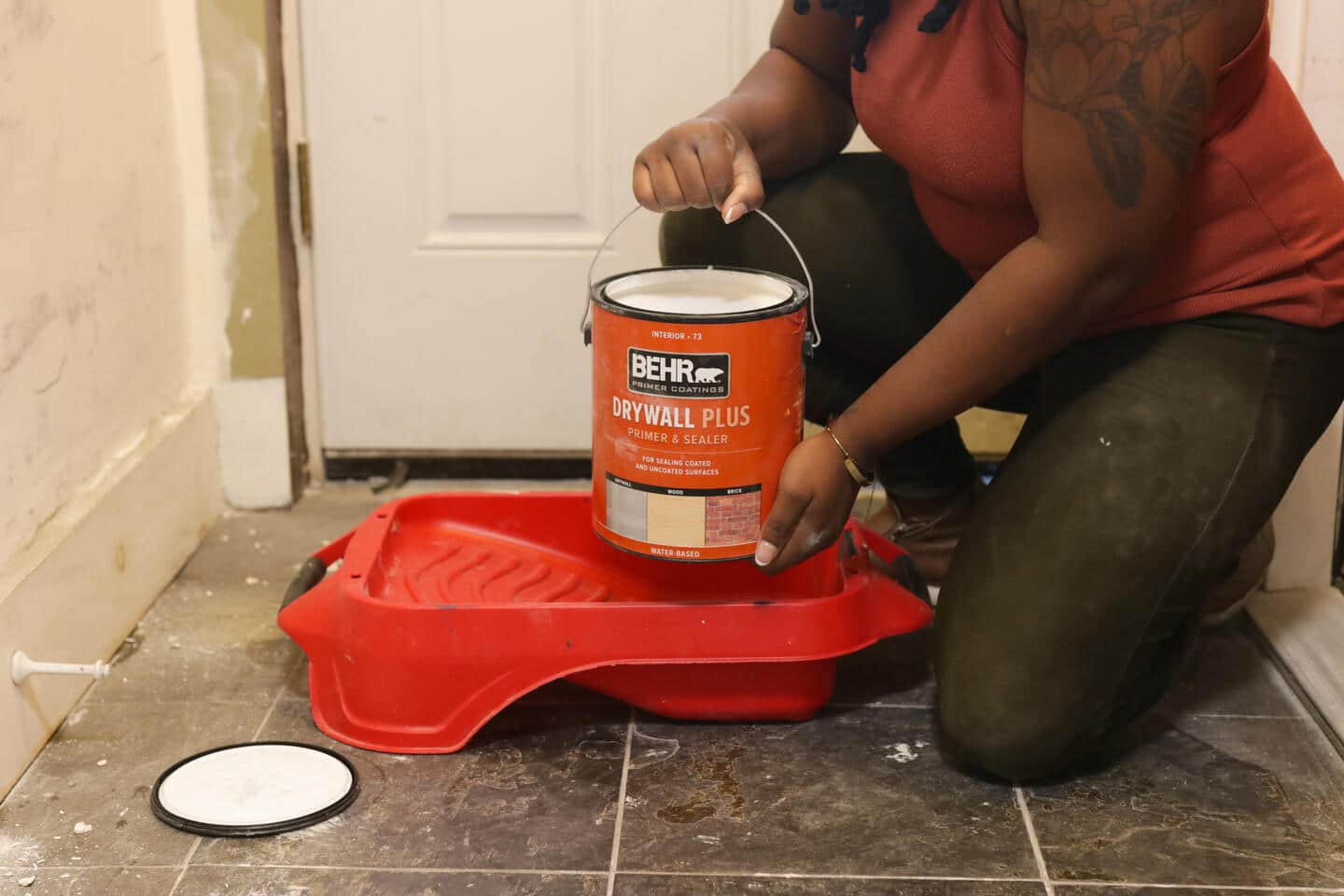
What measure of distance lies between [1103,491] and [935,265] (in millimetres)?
363

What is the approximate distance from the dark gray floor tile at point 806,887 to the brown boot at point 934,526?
56 cm

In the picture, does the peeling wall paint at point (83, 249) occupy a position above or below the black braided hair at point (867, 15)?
below

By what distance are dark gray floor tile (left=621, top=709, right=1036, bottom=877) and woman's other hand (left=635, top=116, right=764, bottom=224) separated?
522 millimetres

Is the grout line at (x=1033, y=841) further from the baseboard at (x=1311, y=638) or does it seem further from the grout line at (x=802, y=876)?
the baseboard at (x=1311, y=638)

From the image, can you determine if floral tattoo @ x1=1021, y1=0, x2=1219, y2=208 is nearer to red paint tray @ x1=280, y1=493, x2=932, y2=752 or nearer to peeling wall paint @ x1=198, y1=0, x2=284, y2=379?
red paint tray @ x1=280, y1=493, x2=932, y2=752

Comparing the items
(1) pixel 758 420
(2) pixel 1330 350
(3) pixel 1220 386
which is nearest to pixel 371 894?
(1) pixel 758 420

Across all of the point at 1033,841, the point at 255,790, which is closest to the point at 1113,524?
the point at 1033,841

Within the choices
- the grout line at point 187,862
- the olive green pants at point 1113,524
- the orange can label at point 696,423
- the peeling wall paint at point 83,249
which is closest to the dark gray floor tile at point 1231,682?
the olive green pants at point 1113,524

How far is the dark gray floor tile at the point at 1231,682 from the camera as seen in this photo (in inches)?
56.7

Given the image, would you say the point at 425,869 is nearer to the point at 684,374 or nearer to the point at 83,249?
→ the point at 684,374

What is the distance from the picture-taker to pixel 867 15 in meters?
1.26

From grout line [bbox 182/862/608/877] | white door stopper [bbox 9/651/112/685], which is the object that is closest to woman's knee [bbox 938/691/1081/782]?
grout line [bbox 182/862/608/877]

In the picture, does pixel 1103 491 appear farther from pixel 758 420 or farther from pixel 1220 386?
pixel 758 420

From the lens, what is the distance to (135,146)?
5.41ft
